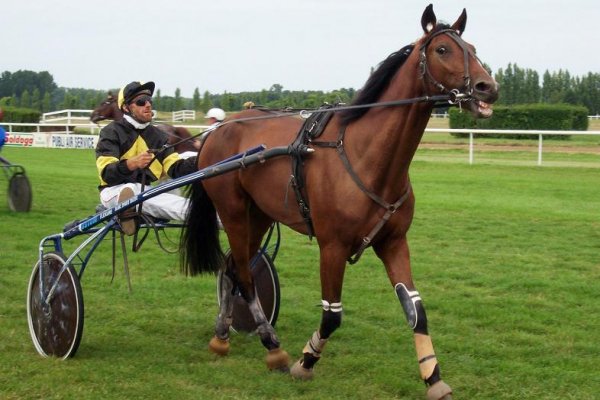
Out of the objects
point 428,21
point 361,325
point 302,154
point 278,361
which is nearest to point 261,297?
point 361,325

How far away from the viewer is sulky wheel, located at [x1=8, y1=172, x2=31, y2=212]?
11.3 meters

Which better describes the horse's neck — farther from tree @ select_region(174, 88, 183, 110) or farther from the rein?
tree @ select_region(174, 88, 183, 110)

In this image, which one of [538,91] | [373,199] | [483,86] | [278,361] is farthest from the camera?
[538,91]

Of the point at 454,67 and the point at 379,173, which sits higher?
the point at 454,67

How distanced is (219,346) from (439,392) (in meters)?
1.59

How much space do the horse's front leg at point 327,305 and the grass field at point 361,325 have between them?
10 centimetres

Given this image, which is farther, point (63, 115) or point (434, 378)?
point (63, 115)

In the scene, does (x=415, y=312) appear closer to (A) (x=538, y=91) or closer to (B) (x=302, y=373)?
(B) (x=302, y=373)

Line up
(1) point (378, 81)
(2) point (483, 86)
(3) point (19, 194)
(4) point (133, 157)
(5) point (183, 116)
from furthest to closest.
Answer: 1. (5) point (183, 116)
2. (3) point (19, 194)
3. (4) point (133, 157)
4. (1) point (378, 81)
5. (2) point (483, 86)

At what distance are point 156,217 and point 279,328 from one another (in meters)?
1.13

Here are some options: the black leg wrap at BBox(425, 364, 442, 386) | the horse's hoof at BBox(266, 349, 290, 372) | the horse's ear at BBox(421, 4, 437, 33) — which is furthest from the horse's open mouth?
the horse's hoof at BBox(266, 349, 290, 372)

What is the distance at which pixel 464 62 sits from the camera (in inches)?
147

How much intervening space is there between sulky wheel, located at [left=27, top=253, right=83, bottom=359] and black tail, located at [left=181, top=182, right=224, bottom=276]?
0.82 m

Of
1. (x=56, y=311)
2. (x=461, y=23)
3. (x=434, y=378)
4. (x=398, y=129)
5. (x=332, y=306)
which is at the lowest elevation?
(x=434, y=378)
